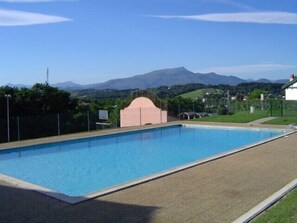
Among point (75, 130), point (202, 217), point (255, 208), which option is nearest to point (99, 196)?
point (202, 217)

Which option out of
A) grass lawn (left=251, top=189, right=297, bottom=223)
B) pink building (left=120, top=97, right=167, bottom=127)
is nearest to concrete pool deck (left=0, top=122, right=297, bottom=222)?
grass lawn (left=251, top=189, right=297, bottom=223)

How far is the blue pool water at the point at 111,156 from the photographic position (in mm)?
11727

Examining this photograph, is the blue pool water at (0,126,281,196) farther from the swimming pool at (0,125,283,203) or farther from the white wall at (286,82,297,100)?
the white wall at (286,82,297,100)

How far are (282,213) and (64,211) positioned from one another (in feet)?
11.1

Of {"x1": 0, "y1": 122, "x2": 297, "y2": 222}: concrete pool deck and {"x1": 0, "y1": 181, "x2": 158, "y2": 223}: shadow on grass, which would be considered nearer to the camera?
{"x1": 0, "y1": 181, "x2": 158, "y2": 223}: shadow on grass

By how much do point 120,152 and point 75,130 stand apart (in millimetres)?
6609

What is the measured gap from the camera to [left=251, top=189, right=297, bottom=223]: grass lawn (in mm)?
5699

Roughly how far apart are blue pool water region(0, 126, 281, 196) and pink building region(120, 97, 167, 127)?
29.1 ft

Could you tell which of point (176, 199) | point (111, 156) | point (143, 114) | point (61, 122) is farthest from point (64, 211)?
point (143, 114)

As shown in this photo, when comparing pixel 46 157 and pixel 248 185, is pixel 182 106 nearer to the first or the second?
pixel 46 157

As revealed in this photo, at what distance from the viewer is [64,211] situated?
22.0 feet

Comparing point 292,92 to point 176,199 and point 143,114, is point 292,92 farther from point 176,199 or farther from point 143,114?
point 176,199

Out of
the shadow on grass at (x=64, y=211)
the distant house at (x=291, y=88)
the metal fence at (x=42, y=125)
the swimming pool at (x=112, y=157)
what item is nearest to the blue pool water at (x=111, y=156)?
the swimming pool at (x=112, y=157)

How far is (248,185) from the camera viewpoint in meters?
8.41
